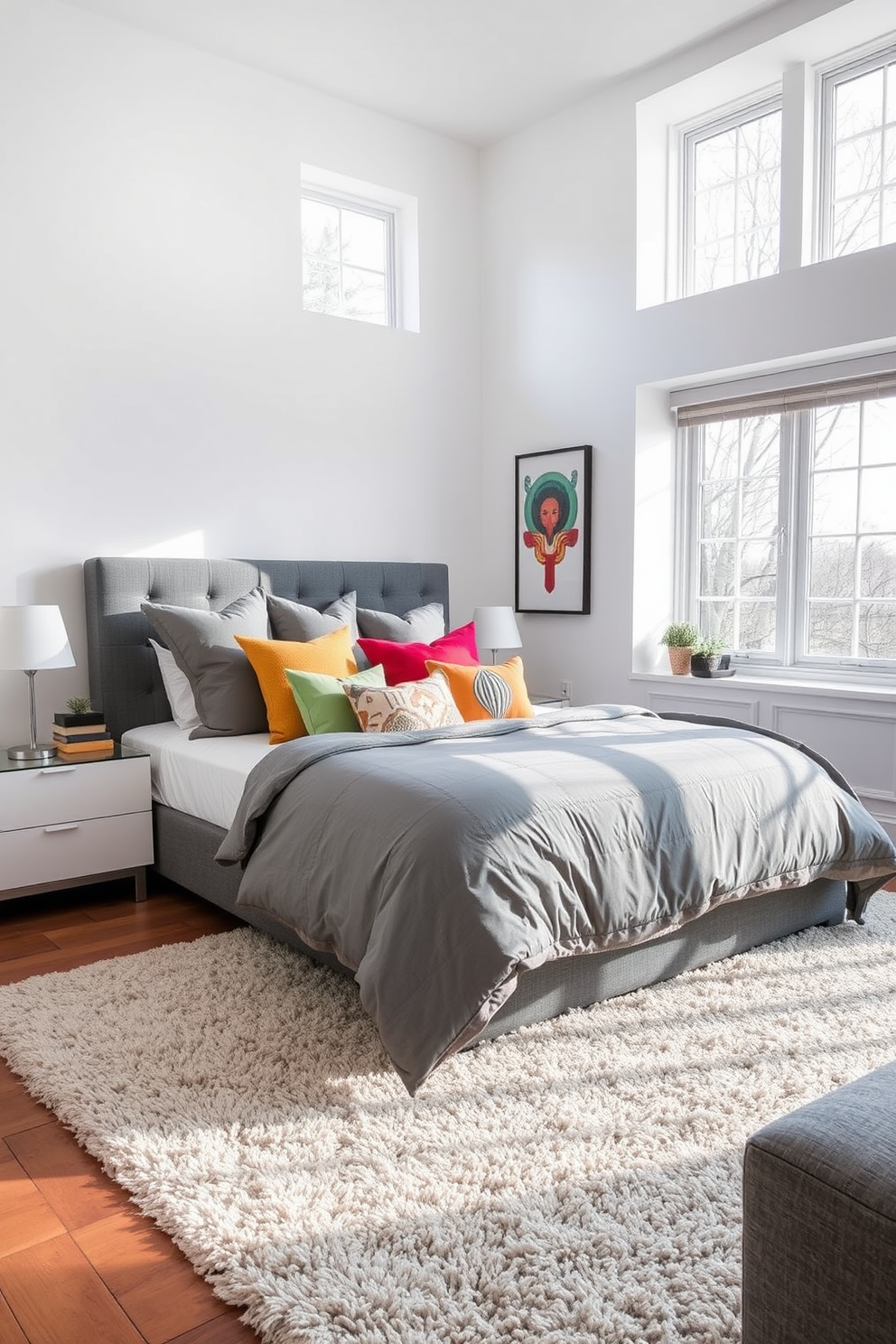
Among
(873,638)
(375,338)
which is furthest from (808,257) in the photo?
(375,338)

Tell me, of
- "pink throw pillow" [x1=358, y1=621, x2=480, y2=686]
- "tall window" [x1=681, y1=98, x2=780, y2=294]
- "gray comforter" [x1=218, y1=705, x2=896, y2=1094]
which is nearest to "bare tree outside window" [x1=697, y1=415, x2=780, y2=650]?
"tall window" [x1=681, y1=98, x2=780, y2=294]

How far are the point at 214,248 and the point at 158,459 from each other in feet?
3.17

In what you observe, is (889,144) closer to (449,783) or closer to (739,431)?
(739,431)

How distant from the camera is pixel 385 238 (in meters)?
5.10

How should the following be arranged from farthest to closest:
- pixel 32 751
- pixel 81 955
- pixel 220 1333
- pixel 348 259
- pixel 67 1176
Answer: pixel 348 259, pixel 32 751, pixel 81 955, pixel 67 1176, pixel 220 1333

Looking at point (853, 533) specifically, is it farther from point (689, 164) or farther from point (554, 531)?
point (689, 164)

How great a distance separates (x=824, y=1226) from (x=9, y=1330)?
1.17 metres

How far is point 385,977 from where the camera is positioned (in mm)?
2027

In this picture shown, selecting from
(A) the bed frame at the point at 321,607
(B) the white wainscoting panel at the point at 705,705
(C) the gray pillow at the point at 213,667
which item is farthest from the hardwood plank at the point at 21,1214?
(B) the white wainscoting panel at the point at 705,705

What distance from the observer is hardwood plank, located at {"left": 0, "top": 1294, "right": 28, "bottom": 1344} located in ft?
4.75

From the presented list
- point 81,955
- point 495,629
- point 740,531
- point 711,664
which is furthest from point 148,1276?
point 740,531

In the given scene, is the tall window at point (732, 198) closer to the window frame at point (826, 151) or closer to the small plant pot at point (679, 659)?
the window frame at point (826, 151)

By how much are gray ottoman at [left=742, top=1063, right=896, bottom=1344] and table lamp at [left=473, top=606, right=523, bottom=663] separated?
331 centimetres

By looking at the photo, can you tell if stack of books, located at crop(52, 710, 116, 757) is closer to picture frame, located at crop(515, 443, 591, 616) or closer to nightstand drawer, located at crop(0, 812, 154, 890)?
nightstand drawer, located at crop(0, 812, 154, 890)
